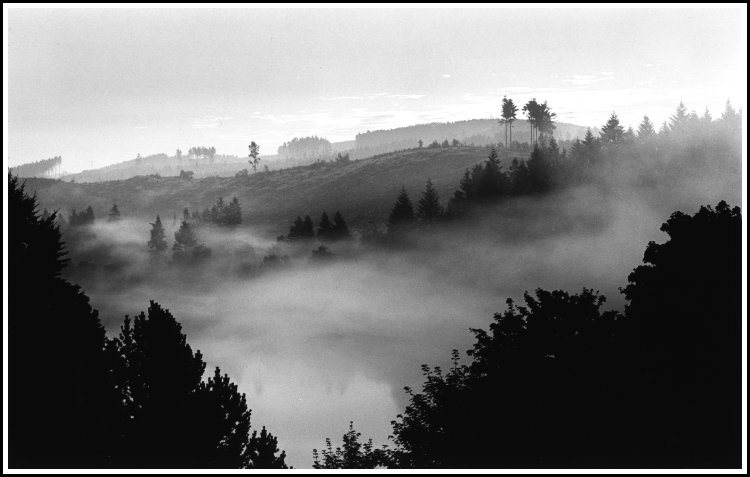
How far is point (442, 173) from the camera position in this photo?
513 feet

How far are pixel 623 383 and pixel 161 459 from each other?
18.4 metres

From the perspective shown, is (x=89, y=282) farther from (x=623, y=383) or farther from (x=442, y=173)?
(x=623, y=383)

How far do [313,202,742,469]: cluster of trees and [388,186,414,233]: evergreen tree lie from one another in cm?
9326

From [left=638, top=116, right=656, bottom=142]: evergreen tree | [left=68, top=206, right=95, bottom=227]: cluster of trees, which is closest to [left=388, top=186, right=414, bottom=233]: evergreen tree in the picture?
[left=638, top=116, right=656, bottom=142]: evergreen tree

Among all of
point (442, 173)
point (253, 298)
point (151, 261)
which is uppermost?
point (442, 173)

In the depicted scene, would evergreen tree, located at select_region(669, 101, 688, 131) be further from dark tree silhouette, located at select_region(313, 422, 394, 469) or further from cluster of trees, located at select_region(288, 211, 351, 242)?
dark tree silhouette, located at select_region(313, 422, 394, 469)

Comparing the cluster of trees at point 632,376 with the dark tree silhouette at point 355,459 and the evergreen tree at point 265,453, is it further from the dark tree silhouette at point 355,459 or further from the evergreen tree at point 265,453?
the evergreen tree at point 265,453

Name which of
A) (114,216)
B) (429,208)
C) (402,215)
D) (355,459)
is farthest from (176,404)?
(114,216)

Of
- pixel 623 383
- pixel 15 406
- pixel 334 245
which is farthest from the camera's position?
pixel 334 245

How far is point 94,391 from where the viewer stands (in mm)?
26656

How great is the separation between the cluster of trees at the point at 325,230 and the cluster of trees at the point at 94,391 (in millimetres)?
89072

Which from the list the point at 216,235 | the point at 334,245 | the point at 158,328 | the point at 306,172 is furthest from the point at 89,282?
the point at 158,328

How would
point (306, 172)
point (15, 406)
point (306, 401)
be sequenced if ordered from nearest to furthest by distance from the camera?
point (15, 406), point (306, 401), point (306, 172)

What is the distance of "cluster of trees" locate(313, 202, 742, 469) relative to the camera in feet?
59.4
